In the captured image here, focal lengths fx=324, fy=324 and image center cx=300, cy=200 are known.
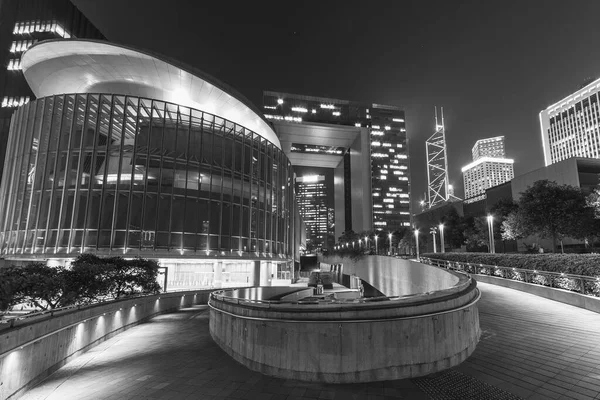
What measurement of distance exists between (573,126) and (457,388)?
152 m

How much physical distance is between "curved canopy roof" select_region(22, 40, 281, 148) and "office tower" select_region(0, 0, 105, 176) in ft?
81.0

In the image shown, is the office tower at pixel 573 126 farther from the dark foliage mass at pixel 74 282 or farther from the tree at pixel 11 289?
the tree at pixel 11 289

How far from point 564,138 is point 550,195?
400ft

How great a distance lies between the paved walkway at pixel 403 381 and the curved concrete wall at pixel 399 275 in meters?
4.79

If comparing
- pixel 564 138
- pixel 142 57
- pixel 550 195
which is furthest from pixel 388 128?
pixel 142 57

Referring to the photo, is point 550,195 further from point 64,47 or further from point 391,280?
point 64,47

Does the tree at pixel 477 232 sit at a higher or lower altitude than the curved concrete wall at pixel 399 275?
higher

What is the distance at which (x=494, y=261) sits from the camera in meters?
22.0

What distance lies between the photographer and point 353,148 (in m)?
91.8

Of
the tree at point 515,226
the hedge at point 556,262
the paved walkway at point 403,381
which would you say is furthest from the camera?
the tree at point 515,226

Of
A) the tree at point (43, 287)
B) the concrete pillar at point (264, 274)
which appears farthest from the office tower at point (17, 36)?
the tree at point (43, 287)

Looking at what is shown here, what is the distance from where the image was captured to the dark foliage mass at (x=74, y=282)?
11.5 metres

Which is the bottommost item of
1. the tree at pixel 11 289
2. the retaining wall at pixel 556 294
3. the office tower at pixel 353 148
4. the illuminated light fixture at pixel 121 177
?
the retaining wall at pixel 556 294

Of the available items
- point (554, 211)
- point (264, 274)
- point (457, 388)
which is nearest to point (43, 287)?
point (457, 388)
